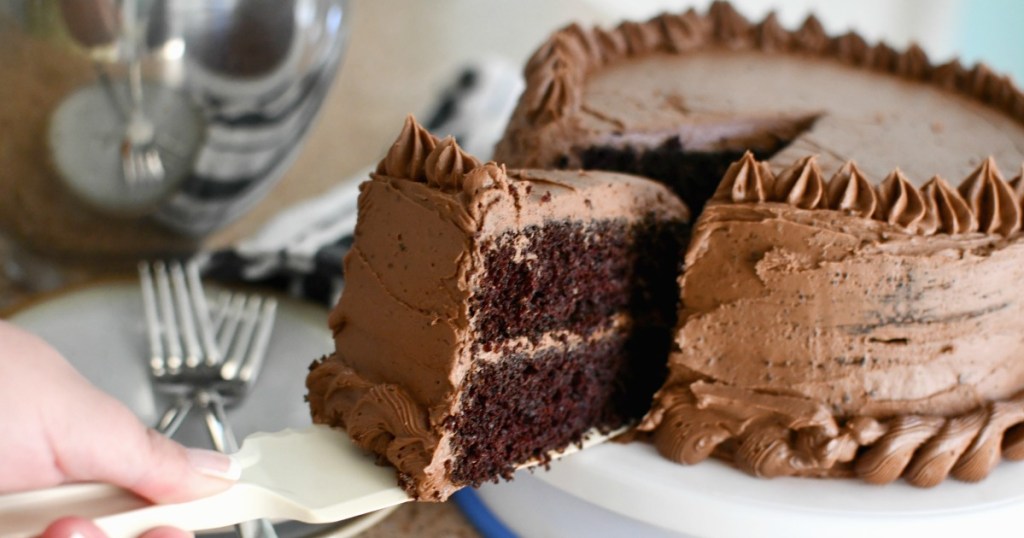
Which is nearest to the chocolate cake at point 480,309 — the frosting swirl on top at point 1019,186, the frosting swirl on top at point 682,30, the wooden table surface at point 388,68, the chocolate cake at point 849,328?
the chocolate cake at point 849,328

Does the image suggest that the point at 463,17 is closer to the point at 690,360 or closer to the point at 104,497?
the point at 690,360

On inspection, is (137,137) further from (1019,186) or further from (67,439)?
(1019,186)

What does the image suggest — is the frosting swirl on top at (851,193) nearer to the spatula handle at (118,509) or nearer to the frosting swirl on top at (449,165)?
the frosting swirl on top at (449,165)

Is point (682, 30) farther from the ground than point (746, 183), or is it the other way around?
point (682, 30)

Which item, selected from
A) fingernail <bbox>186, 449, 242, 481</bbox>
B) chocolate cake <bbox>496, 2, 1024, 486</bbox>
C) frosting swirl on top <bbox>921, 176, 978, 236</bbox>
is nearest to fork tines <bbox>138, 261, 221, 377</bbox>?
fingernail <bbox>186, 449, 242, 481</bbox>

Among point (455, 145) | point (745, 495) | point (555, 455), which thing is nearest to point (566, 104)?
point (455, 145)

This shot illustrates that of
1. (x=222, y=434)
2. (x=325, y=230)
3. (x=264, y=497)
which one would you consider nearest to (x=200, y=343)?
(x=222, y=434)
